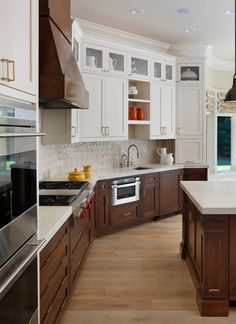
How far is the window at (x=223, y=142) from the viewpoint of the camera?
7844 mm

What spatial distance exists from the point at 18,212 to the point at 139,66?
4.74 m

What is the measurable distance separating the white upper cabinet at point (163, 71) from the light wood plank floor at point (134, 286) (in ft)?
9.22

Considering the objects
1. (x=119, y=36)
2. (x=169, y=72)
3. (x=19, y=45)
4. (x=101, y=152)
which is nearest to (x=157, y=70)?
(x=169, y=72)

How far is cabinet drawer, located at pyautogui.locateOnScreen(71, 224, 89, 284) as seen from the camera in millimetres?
3174

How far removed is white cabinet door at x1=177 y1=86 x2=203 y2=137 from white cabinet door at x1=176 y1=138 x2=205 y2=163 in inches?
5.1

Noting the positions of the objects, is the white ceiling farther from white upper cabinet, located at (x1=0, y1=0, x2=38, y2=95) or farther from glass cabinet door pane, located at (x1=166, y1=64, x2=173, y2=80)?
white upper cabinet, located at (x1=0, y1=0, x2=38, y2=95)

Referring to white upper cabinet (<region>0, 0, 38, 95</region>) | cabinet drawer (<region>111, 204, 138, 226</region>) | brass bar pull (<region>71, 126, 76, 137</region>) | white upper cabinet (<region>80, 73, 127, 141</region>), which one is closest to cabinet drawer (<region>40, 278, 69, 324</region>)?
white upper cabinet (<region>0, 0, 38, 95</region>)

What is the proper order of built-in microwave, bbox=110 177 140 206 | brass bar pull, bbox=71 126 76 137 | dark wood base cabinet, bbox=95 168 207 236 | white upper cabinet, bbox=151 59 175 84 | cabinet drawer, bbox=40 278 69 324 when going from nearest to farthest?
cabinet drawer, bbox=40 278 69 324
brass bar pull, bbox=71 126 76 137
dark wood base cabinet, bbox=95 168 207 236
built-in microwave, bbox=110 177 140 206
white upper cabinet, bbox=151 59 175 84

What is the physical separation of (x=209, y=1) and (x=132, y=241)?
10.7 ft

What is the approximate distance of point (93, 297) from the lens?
3281 mm

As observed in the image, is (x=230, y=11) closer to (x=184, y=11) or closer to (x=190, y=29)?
(x=184, y=11)

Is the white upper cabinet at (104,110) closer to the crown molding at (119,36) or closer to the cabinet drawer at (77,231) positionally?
the crown molding at (119,36)

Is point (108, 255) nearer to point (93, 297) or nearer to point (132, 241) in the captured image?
point (132, 241)

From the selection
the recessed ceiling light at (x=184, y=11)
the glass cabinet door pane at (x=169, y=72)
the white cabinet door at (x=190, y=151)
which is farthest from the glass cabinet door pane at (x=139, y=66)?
the white cabinet door at (x=190, y=151)
